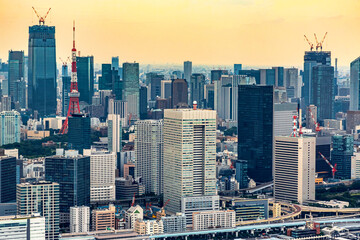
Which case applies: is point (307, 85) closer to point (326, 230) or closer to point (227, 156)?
point (227, 156)

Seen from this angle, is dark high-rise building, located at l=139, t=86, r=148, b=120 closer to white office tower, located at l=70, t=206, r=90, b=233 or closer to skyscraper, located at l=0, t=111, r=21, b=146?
skyscraper, located at l=0, t=111, r=21, b=146

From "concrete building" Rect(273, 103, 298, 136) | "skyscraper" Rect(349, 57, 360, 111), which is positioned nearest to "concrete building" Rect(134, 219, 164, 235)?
"concrete building" Rect(273, 103, 298, 136)

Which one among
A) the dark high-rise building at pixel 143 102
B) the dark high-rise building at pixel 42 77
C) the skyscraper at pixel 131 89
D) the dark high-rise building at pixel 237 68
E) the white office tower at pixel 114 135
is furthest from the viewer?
the dark high-rise building at pixel 42 77

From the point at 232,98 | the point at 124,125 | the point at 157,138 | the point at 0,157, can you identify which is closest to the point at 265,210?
the point at 157,138

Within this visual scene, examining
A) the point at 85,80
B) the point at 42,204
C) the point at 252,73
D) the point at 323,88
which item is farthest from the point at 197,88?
the point at 42,204

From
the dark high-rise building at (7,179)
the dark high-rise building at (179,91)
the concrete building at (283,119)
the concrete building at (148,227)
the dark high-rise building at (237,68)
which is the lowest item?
the concrete building at (148,227)

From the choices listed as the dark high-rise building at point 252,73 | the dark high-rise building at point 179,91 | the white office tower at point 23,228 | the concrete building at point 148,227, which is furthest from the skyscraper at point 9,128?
the white office tower at point 23,228

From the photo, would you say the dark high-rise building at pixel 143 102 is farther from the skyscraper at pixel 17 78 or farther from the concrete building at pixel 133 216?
the concrete building at pixel 133 216
